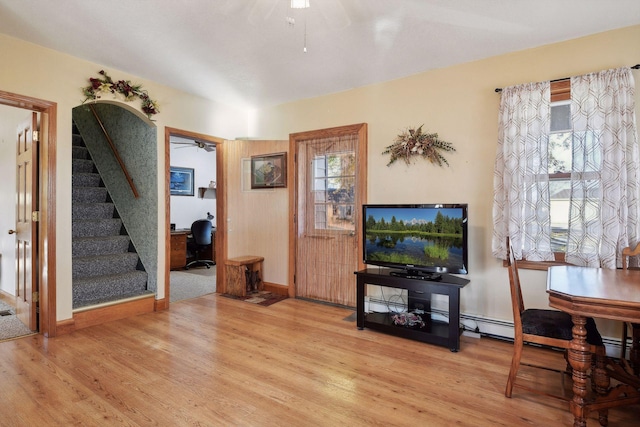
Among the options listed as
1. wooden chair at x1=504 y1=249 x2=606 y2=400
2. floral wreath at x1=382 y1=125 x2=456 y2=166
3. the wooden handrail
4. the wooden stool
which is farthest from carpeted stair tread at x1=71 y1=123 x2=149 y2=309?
wooden chair at x1=504 y1=249 x2=606 y2=400

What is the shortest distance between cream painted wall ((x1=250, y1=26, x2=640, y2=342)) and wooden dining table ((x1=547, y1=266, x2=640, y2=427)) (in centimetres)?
92

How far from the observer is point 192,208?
7.49 m

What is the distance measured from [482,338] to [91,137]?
222 inches

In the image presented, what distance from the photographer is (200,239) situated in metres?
6.54

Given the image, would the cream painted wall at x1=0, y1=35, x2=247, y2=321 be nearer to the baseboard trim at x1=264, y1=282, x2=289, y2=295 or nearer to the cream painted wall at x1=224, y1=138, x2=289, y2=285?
the cream painted wall at x1=224, y1=138, x2=289, y2=285

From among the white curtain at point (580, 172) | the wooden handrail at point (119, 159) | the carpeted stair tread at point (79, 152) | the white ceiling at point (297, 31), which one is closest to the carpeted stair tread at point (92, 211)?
the wooden handrail at point (119, 159)

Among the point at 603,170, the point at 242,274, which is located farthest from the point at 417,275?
the point at 242,274

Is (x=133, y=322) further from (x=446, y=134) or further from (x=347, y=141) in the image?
(x=446, y=134)

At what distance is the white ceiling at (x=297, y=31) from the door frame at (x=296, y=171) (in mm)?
628

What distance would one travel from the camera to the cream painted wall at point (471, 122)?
9.20ft

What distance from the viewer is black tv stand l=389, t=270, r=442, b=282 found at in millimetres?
3082

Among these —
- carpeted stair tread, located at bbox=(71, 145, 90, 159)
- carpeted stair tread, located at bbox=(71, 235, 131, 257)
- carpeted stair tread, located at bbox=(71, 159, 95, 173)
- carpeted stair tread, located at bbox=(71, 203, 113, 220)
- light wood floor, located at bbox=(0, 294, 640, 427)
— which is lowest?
light wood floor, located at bbox=(0, 294, 640, 427)

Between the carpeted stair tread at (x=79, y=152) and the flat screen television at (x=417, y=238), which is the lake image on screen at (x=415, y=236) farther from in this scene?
the carpeted stair tread at (x=79, y=152)

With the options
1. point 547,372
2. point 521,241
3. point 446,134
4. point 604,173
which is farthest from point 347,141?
point 547,372
